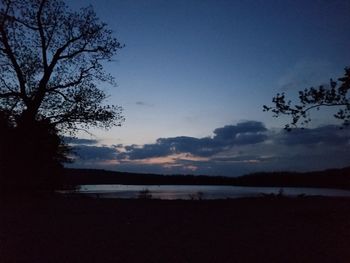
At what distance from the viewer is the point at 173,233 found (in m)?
13.0

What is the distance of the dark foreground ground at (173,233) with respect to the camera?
10180mm

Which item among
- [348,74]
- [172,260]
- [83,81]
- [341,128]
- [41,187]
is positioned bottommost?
[172,260]

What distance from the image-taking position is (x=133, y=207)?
19469mm

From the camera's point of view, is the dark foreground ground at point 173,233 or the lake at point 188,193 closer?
the dark foreground ground at point 173,233

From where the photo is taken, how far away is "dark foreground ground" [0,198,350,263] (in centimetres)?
1018

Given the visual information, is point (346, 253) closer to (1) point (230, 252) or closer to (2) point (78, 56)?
(1) point (230, 252)

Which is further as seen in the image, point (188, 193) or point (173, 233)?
point (188, 193)

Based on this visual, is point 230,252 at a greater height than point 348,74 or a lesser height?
lesser

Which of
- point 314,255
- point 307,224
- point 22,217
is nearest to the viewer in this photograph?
point 314,255

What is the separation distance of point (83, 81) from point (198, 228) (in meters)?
16.8

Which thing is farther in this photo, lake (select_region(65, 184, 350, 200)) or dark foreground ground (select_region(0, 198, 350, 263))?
lake (select_region(65, 184, 350, 200))

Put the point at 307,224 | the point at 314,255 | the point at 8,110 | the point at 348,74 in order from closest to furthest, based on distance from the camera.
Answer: the point at 314,255
the point at 307,224
the point at 348,74
the point at 8,110

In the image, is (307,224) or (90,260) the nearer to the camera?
(90,260)

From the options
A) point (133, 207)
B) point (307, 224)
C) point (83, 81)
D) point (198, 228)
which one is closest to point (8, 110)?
point (83, 81)
